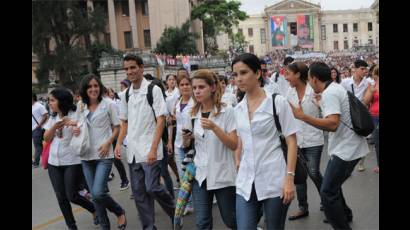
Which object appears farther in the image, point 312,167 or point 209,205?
point 312,167

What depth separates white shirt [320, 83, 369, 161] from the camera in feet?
13.9

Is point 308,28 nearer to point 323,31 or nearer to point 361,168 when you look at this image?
point 323,31

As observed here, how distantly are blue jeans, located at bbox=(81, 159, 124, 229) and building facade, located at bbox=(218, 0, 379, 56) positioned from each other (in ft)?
351

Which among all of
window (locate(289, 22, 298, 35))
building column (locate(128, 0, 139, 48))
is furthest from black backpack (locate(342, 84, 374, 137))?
window (locate(289, 22, 298, 35))

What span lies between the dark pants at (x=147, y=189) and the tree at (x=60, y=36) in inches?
1355

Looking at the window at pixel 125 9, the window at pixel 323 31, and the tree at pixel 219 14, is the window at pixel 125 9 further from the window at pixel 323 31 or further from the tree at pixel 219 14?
the window at pixel 323 31

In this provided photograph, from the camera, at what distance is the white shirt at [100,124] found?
526cm

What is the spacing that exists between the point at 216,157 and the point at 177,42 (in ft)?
142

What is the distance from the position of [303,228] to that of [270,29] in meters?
112

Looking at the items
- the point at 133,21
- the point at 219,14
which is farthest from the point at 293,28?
the point at 133,21

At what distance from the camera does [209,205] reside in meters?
4.09
